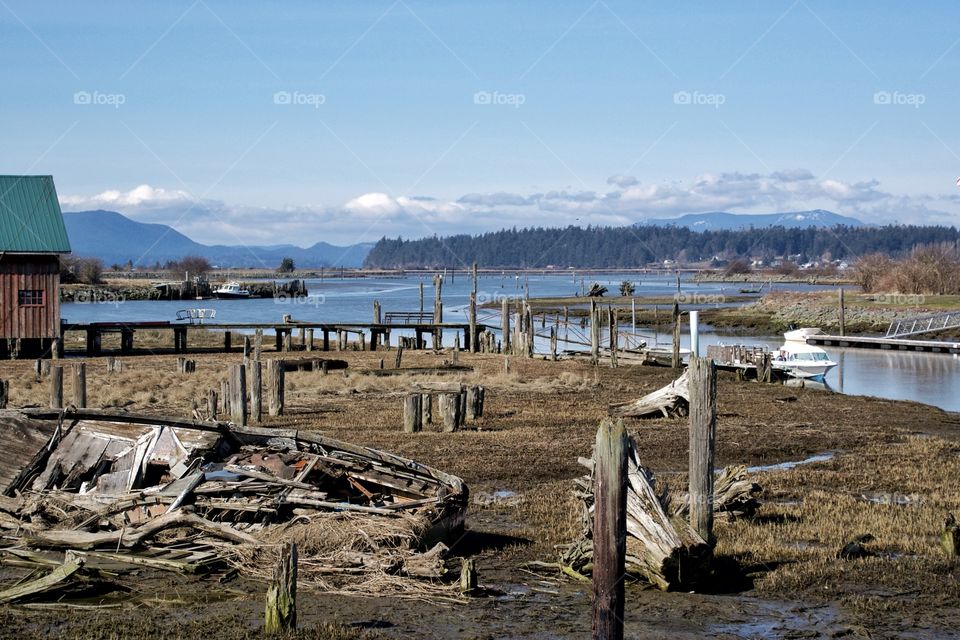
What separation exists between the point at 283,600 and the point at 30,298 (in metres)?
38.4

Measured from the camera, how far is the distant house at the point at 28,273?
4353cm

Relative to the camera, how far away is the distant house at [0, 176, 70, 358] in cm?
4353

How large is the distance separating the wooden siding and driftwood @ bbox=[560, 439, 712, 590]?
37263mm

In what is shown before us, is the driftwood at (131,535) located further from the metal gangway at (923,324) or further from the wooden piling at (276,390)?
the metal gangway at (923,324)

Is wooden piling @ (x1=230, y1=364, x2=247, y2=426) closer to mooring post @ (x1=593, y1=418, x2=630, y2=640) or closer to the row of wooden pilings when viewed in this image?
the row of wooden pilings

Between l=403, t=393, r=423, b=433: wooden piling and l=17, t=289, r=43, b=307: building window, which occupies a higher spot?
l=17, t=289, r=43, b=307: building window

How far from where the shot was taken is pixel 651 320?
292 ft

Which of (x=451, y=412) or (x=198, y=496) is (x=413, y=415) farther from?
(x=198, y=496)

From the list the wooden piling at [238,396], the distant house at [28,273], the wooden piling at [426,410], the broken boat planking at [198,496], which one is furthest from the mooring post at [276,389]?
the distant house at [28,273]

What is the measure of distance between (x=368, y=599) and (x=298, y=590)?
743mm

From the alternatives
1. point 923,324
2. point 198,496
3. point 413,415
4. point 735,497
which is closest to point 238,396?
point 413,415

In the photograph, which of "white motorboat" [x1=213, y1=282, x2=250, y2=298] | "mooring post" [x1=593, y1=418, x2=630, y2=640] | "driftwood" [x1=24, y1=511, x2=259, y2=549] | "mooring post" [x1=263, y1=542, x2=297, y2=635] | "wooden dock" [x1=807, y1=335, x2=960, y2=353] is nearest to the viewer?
"mooring post" [x1=593, y1=418, x2=630, y2=640]

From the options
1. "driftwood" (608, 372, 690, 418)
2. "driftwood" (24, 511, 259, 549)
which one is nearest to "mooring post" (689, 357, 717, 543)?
"driftwood" (24, 511, 259, 549)

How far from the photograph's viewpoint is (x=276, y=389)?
1007 inches
